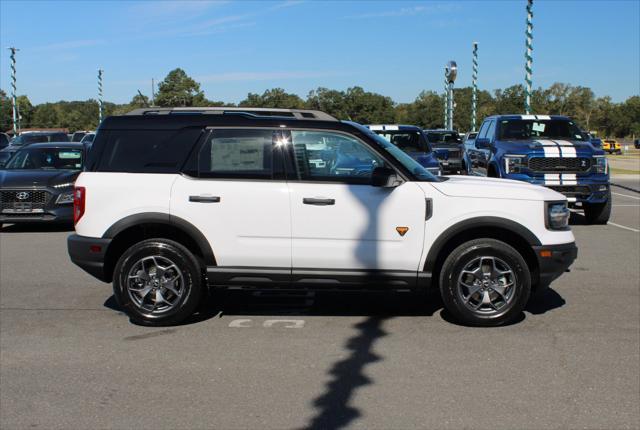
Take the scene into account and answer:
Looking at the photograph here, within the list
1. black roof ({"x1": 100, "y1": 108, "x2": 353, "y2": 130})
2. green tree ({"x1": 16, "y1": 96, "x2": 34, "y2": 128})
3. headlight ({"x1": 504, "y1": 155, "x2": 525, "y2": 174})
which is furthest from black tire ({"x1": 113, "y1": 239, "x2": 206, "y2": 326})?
green tree ({"x1": 16, "y1": 96, "x2": 34, "y2": 128})

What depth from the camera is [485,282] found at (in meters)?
5.91

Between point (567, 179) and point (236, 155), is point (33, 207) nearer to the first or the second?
point (236, 155)

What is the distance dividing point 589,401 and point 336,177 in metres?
2.73

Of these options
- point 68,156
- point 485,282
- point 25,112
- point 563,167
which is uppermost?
point 25,112

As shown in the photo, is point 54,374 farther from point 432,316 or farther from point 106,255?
point 432,316

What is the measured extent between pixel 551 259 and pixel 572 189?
6832mm

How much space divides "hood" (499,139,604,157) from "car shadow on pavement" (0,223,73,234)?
8.47 metres

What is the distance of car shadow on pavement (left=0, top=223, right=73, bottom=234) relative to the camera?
12.7m

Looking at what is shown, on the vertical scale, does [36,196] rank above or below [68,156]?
below

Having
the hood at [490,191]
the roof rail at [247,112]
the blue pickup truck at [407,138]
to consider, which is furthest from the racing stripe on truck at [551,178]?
the roof rail at [247,112]

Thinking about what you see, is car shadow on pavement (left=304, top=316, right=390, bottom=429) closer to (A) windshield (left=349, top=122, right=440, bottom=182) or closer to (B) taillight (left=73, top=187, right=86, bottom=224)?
(A) windshield (left=349, top=122, right=440, bottom=182)

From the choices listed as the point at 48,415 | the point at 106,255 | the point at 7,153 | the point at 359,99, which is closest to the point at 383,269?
the point at 106,255

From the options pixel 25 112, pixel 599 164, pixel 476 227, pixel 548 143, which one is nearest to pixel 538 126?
pixel 548 143

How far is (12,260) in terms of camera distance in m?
9.41
